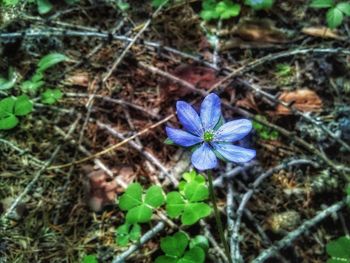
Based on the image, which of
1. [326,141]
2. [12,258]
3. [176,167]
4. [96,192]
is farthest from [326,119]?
[12,258]

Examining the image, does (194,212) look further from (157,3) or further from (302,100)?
(157,3)

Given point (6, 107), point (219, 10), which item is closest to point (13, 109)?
point (6, 107)

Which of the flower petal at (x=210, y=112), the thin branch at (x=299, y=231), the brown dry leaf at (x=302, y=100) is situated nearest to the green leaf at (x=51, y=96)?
the flower petal at (x=210, y=112)

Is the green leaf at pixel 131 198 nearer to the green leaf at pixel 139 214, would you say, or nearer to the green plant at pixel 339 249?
the green leaf at pixel 139 214

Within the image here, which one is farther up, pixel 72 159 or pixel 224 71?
pixel 224 71

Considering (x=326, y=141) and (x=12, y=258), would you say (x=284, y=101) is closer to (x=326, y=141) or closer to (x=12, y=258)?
(x=326, y=141)

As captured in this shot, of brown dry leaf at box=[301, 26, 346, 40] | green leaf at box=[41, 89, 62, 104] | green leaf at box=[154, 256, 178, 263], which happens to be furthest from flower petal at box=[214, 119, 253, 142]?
brown dry leaf at box=[301, 26, 346, 40]

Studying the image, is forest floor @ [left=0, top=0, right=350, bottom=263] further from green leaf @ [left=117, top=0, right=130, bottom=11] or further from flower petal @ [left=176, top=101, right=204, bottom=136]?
flower petal @ [left=176, top=101, right=204, bottom=136]

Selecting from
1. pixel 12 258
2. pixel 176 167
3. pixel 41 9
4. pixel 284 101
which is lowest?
pixel 12 258
